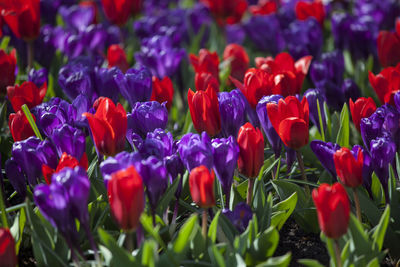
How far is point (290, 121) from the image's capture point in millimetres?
1909

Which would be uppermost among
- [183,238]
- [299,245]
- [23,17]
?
[23,17]

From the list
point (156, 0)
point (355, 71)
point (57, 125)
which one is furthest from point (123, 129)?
point (156, 0)

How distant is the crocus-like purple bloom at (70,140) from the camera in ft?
6.37

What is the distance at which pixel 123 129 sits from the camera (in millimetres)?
1955

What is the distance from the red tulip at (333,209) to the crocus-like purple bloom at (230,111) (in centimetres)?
67

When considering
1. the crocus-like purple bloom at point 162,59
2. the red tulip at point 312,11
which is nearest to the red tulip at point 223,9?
the red tulip at point 312,11

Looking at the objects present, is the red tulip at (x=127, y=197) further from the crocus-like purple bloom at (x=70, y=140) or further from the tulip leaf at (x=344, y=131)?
the tulip leaf at (x=344, y=131)

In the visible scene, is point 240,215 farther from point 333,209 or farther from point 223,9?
point 223,9

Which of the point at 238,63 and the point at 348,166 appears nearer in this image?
the point at 348,166

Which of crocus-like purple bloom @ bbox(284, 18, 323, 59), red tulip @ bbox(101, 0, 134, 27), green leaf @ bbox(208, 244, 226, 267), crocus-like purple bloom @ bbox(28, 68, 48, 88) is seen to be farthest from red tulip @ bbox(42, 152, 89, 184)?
red tulip @ bbox(101, 0, 134, 27)

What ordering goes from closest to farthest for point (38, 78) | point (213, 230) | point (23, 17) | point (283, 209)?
point (213, 230)
point (283, 209)
point (38, 78)
point (23, 17)

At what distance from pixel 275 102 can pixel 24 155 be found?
865mm

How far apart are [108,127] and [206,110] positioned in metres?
0.39

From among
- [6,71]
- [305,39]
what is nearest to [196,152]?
[6,71]
